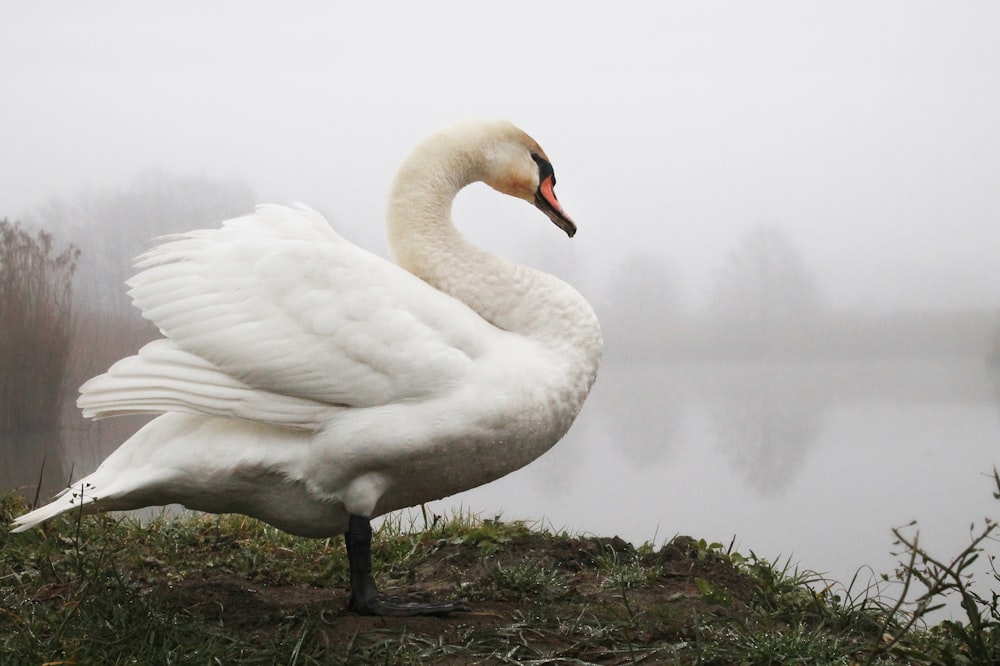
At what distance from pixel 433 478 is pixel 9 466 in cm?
319

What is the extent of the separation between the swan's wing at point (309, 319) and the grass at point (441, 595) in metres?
0.70

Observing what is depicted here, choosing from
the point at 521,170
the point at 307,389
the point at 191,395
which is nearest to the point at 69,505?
the point at 191,395

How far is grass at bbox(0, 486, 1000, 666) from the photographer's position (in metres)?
2.64

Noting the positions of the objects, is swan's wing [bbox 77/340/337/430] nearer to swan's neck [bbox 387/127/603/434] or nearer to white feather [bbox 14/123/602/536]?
white feather [bbox 14/123/602/536]

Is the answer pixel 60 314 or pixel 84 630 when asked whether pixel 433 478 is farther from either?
pixel 60 314

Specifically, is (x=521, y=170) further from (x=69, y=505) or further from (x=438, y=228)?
(x=69, y=505)

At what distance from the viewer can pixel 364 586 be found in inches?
119

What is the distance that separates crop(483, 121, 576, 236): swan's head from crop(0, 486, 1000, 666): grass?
1.39 metres

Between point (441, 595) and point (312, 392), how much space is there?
1114 mm

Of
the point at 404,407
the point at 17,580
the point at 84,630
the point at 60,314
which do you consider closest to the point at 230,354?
the point at 404,407

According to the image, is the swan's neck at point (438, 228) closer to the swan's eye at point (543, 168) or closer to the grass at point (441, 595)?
the swan's eye at point (543, 168)

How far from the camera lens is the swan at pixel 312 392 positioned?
9.23ft

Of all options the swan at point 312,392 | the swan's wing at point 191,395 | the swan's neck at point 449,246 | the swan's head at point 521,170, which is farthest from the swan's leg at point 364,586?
the swan's head at point 521,170

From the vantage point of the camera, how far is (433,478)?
9.61 feet
